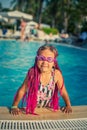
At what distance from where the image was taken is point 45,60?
11.1 feet

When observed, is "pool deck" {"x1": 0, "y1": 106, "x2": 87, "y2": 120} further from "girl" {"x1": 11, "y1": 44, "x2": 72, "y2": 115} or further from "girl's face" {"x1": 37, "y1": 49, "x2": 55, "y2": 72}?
"girl's face" {"x1": 37, "y1": 49, "x2": 55, "y2": 72}

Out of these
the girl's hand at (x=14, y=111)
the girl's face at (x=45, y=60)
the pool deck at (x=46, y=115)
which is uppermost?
the girl's face at (x=45, y=60)

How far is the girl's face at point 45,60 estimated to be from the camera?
339 centimetres

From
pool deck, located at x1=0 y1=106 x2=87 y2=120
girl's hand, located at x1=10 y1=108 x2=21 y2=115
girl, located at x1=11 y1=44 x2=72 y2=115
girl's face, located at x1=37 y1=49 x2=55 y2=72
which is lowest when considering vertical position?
pool deck, located at x1=0 y1=106 x2=87 y2=120

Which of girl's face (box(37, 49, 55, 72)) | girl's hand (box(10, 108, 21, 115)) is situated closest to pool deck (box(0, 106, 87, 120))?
girl's hand (box(10, 108, 21, 115))

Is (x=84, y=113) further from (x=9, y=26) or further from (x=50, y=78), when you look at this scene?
(x=9, y=26)

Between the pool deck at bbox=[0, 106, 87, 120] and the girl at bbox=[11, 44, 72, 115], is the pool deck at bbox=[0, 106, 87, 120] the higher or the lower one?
the lower one

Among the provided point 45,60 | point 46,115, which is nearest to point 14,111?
point 46,115

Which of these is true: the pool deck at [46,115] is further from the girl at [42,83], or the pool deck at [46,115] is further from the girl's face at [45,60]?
the girl's face at [45,60]

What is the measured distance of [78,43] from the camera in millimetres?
25562

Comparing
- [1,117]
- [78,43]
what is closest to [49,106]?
[1,117]

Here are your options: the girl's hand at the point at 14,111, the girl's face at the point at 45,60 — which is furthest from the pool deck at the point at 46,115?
the girl's face at the point at 45,60

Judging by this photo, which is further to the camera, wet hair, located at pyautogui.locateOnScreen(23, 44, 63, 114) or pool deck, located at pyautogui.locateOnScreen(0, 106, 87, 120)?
wet hair, located at pyautogui.locateOnScreen(23, 44, 63, 114)

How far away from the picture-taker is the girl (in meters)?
3.41
